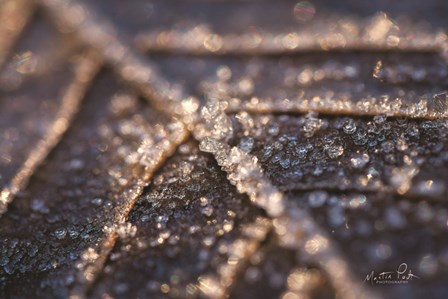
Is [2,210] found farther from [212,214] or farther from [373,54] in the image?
[373,54]

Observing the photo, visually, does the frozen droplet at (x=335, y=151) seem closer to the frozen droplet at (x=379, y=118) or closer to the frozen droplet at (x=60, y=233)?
the frozen droplet at (x=379, y=118)

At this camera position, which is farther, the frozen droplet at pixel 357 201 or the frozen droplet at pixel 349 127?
the frozen droplet at pixel 349 127

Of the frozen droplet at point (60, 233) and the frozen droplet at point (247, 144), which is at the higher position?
the frozen droplet at point (247, 144)

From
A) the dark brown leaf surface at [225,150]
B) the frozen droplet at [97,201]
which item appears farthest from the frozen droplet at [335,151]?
the frozen droplet at [97,201]

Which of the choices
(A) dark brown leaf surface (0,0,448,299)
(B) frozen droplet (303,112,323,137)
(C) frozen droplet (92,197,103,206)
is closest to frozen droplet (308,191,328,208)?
(A) dark brown leaf surface (0,0,448,299)

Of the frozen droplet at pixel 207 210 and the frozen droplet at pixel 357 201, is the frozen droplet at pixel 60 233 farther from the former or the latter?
the frozen droplet at pixel 357 201

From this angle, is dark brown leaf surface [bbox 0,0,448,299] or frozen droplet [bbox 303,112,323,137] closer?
dark brown leaf surface [bbox 0,0,448,299]

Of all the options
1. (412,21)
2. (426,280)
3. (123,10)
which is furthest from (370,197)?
(123,10)

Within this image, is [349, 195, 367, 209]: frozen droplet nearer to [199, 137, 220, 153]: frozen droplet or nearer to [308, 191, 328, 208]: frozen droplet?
[308, 191, 328, 208]: frozen droplet

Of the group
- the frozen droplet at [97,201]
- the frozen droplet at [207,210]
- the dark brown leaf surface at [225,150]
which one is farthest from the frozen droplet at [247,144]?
the frozen droplet at [97,201]

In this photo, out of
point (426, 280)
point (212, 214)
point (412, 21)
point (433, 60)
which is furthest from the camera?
point (412, 21)

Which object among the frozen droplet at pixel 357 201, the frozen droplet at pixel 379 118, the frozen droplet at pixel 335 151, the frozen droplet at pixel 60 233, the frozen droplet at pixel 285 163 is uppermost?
the frozen droplet at pixel 379 118
